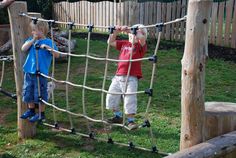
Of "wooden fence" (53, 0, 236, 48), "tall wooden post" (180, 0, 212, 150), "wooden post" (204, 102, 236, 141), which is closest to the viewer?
"tall wooden post" (180, 0, 212, 150)

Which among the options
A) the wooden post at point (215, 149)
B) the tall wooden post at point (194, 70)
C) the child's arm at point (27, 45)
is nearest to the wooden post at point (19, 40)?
the child's arm at point (27, 45)

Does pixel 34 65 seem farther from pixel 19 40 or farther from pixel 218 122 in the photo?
pixel 218 122

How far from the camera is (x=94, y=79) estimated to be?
6914 millimetres

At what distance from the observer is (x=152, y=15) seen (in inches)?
483

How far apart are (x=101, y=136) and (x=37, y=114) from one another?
773mm

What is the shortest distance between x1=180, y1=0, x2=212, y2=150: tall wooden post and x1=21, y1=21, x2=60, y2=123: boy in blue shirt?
6.16 ft

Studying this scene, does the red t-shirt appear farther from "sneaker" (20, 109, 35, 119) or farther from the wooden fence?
the wooden fence

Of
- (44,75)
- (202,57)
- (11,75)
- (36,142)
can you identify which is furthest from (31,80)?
(11,75)

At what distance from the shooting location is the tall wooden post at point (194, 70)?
2.49 m

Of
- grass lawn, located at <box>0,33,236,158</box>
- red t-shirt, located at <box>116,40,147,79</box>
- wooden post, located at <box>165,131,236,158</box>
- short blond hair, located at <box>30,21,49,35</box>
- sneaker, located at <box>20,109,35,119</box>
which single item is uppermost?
short blond hair, located at <box>30,21,49,35</box>

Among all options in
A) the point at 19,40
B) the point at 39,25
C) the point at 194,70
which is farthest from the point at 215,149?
the point at 19,40

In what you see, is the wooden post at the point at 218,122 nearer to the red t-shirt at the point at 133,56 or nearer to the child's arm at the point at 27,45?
the red t-shirt at the point at 133,56

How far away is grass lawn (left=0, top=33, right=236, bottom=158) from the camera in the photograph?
400 cm

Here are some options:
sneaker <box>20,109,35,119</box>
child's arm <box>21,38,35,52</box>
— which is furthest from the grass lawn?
child's arm <box>21,38,35,52</box>
